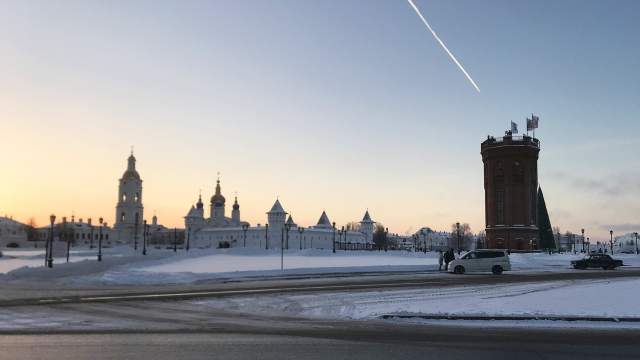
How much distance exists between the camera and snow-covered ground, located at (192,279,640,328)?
17.7 metres

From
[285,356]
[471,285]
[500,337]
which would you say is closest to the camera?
[285,356]

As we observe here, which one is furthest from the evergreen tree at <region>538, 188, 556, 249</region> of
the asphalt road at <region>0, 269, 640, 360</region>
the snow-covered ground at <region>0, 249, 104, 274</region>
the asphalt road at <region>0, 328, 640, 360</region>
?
the asphalt road at <region>0, 328, 640, 360</region>

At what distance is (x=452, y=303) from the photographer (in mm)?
19828

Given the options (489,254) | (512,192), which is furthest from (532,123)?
(489,254)

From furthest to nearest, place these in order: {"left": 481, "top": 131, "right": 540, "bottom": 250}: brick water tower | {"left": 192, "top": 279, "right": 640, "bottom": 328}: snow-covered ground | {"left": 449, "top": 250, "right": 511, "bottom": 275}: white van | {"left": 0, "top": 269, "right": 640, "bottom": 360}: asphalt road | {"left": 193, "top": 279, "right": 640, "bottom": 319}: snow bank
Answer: {"left": 481, "top": 131, "right": 540, "bottom": 250}: brick water tower, {"left": 449, "top": 250, "right": 511, "bottom": 275}: white van, {"left": 193, "top": 279, "right": 640, "bottom": 319}: snow bank, {"left": 192, "top": 279, "right": 640, "bottom": 328}: snow-covered ground, {"left": 0, "top": 269, "right": 640, "bottom": 360}: asphalt road

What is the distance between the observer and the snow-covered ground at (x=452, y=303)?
1767cm

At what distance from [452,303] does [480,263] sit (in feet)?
71.0

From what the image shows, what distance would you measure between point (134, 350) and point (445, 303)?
11364 millimetres

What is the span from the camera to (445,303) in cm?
1988

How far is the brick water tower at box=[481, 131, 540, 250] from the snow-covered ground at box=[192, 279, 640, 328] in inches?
2571

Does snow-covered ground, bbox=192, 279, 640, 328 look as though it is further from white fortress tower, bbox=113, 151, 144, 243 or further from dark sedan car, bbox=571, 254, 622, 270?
white fortress tower, bbox=113, 151, 144, 243

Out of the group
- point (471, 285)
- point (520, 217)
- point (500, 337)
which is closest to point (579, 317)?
point (500, 337)

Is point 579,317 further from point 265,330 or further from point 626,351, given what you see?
point 265,330

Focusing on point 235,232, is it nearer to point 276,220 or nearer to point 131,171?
point 276,220
